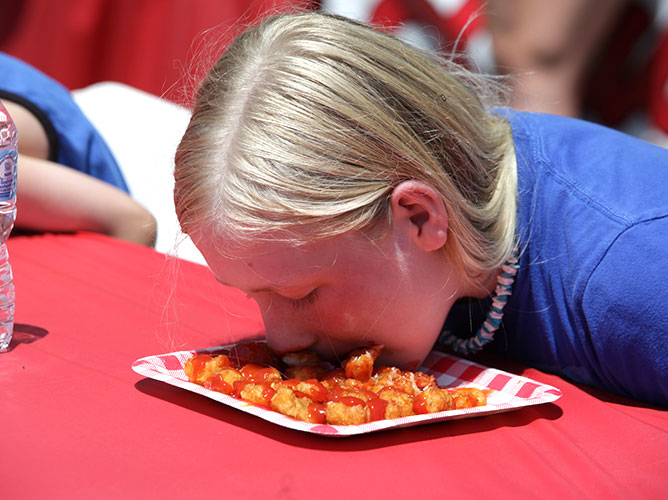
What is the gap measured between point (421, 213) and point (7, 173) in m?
0.57

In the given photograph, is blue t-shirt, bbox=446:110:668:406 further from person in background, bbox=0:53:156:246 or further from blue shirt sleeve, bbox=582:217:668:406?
person in background, bbox=0:53:156:246

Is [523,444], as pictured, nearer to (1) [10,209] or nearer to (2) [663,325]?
(2) [663,325]

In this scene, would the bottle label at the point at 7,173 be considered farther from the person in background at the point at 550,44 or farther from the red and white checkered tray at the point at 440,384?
the person in background at the point at 550,44

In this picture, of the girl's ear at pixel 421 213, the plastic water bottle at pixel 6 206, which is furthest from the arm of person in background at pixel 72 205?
the girl's ear at pixel 421 213

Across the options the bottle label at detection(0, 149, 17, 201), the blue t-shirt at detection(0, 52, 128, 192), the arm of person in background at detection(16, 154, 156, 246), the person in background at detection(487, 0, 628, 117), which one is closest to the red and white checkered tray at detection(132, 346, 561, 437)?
the bottle label at detection(0, 149, 17, 201)

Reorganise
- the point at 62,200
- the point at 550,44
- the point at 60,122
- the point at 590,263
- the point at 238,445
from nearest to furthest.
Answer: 1. the point at 238,445
2. the point at 590,263
3. the point at 62,200
4. the point at 60,122
5. the point at 550,44

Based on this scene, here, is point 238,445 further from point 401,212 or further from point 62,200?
point 62,200

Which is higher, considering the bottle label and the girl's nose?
the bottle label

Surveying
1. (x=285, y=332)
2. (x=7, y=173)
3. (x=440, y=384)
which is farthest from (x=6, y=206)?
(x=440, y=384)

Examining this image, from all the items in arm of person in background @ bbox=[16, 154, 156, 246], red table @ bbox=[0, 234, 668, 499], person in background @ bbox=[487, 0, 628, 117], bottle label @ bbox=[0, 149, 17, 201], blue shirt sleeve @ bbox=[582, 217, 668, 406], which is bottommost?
arm of person in background @ bbox=[16, 154, 156, 246]

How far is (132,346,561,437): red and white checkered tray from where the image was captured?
0.86 meters

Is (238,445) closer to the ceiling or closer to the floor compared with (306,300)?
closer to the floor

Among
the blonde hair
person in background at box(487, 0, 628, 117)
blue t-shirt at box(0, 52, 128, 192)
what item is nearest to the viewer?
the blonde hair

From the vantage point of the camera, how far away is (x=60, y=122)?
1.86 m
